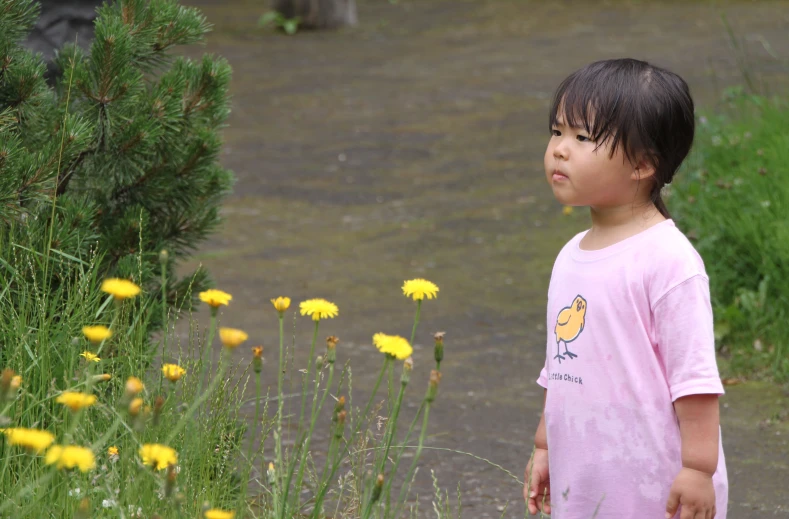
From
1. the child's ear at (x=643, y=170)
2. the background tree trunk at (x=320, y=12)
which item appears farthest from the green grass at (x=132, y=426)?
the background tree trunk at (x=320, y=12)

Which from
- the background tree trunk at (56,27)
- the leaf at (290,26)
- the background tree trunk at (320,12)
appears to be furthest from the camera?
the background tree trunk at (320,12)

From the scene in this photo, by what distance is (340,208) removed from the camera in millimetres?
6625

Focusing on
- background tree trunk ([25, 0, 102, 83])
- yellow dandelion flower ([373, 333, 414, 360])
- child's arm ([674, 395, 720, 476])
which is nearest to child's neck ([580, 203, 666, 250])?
child's arm ([674, 395, 720, 476])

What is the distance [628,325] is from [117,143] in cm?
158

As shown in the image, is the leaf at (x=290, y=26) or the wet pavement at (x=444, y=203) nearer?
the wet pavement at (x=444, y=203)

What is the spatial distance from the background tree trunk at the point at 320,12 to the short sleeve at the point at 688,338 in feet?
40.6

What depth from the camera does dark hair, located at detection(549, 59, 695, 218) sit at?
217 cm

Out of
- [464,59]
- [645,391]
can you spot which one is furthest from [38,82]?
[464,59]

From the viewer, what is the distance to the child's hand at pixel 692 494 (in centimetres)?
203

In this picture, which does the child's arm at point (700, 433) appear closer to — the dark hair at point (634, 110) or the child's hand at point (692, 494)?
the child's hand at point (692, 494)

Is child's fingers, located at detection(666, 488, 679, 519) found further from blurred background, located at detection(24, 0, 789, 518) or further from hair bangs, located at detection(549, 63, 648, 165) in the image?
blurred background, located at detection(24, 0, 789, 518)

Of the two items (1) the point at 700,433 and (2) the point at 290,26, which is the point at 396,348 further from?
(2) the point at 290,26

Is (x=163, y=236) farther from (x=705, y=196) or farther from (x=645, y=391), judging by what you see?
(x=705, y=196)

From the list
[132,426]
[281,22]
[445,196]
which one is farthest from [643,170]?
[281,22]
